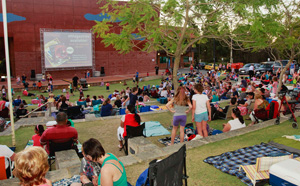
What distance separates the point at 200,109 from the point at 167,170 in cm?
341

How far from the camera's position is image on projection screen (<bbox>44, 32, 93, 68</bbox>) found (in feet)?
90.1

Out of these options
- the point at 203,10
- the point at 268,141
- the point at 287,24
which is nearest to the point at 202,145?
the point at 268,141

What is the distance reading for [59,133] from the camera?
5.05 m

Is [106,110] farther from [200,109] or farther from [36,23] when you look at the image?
[36,23]

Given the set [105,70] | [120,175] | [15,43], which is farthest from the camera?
[105,70]

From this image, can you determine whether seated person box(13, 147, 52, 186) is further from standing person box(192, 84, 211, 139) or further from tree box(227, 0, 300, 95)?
tree box(227, 0, 300, 95)

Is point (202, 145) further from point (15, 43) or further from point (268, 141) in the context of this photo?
point (15, 43)

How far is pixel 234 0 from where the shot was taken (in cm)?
750

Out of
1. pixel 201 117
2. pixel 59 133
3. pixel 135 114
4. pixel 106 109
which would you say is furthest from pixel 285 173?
pixel 106 109

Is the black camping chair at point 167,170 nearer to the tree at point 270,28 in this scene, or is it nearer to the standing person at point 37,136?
the standing person at point 37,136

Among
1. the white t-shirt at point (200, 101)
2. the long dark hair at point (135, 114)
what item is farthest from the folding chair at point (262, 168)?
the long dark hair at point (135, 114)

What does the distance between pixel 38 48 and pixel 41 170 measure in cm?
2949

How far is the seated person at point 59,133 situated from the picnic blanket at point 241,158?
2.82m

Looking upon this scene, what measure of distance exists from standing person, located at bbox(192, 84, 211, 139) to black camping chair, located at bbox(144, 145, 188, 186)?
112 inches
